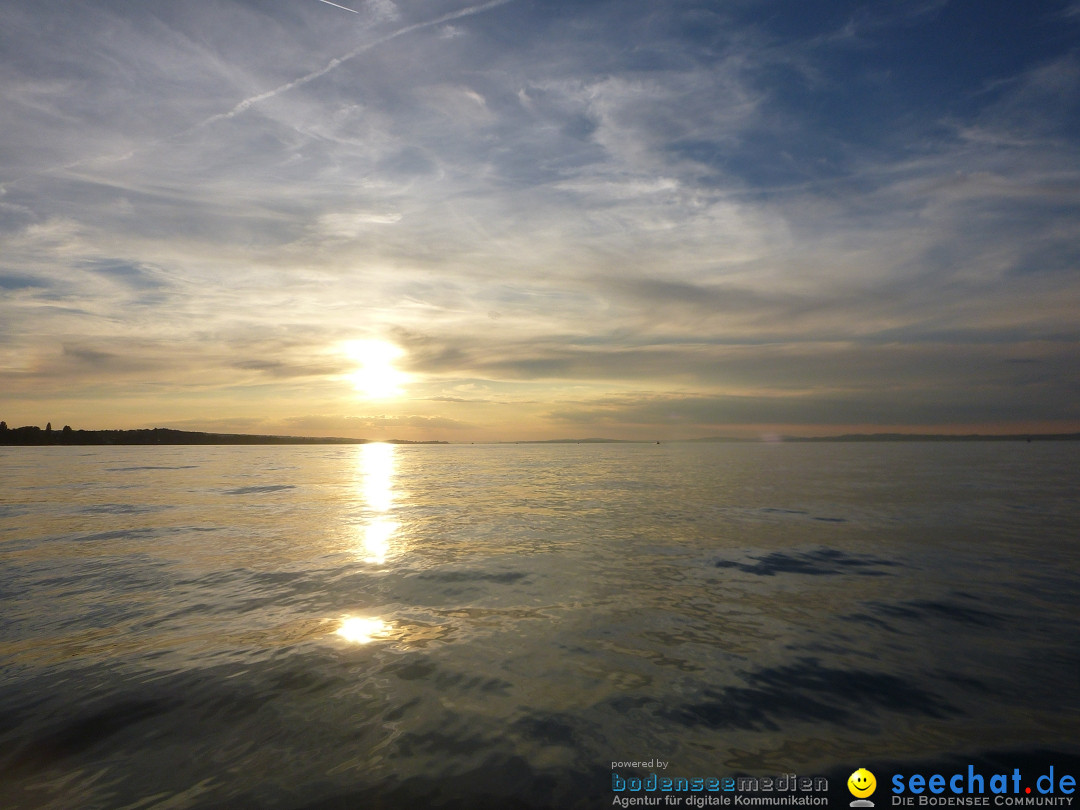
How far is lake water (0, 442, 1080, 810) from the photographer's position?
672cm

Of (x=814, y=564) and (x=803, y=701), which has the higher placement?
(x=803, y=701)

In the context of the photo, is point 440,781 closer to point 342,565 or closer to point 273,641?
point 273,641

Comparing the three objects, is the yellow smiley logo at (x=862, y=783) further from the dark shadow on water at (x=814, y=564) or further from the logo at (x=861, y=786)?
the dark shadow on water at (x=814, y=564)

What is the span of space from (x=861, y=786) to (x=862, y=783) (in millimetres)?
51

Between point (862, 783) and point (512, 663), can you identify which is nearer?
point (862, 783)

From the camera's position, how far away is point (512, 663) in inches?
391

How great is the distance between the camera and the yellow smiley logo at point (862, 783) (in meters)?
6.37

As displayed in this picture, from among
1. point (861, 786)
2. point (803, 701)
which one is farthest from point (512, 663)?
point (861, 786)

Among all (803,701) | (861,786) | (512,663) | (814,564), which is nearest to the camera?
(861,786)

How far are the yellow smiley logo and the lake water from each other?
0.14 meters

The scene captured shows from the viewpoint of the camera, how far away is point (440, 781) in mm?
6402

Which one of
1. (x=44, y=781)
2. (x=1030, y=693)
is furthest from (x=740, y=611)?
(x=44, y=781)

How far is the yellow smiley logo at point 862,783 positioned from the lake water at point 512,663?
0.14m

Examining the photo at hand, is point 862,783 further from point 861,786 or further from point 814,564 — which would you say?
point 814,564
